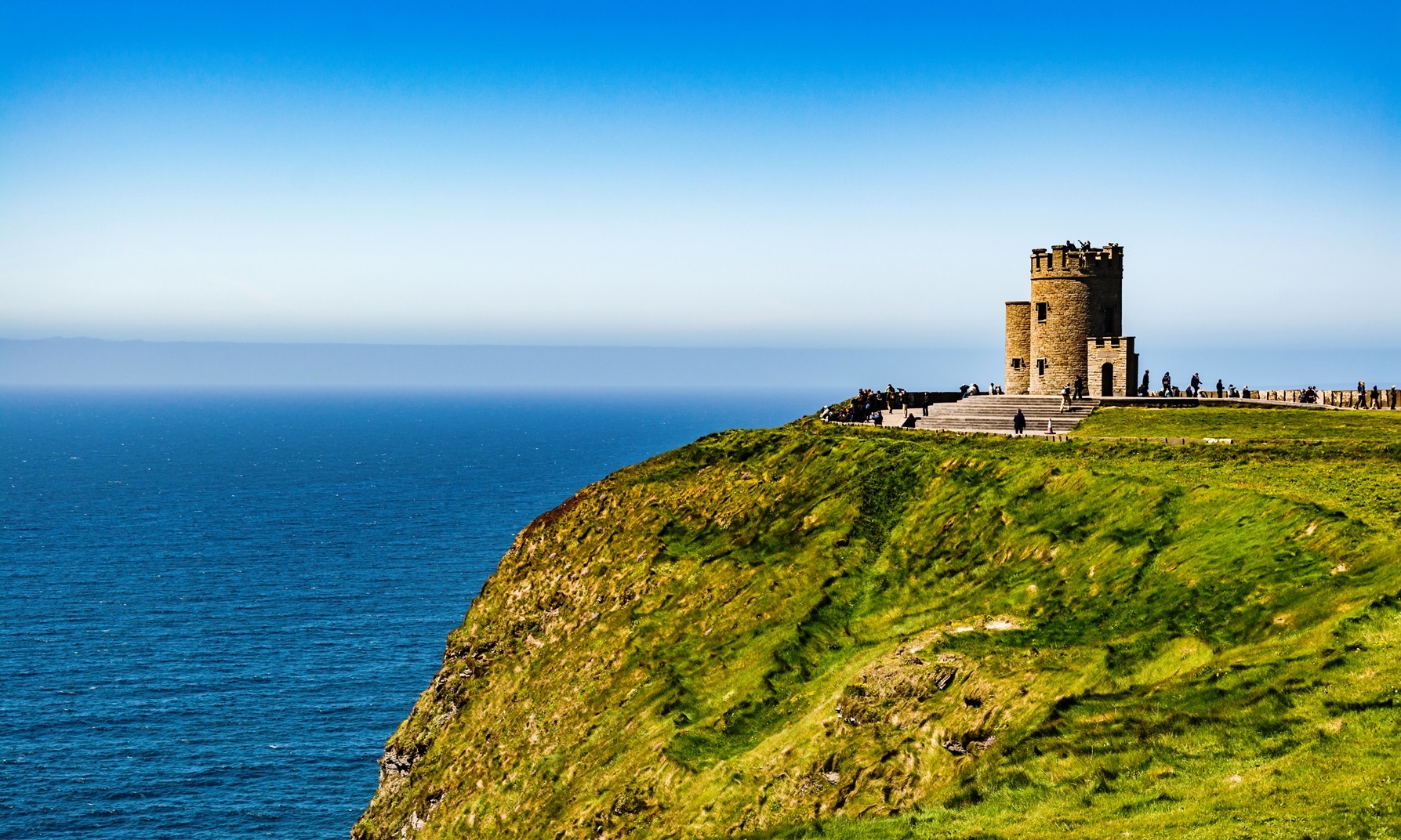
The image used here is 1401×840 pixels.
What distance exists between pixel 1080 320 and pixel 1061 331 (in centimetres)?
122

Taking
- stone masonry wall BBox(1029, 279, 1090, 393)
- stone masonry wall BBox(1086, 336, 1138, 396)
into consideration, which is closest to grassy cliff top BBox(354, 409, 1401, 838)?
stone masonry wall BBox(1086, 336, 1138, 396)

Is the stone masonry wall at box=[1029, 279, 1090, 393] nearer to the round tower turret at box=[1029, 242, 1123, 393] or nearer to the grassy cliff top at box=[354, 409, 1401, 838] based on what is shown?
the round tower turret at box=[1029, 242, 1123, 393]

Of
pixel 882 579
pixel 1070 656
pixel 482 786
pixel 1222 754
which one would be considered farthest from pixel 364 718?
pixel 1222 754

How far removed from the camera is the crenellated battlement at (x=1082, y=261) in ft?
222

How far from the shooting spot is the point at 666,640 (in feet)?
125

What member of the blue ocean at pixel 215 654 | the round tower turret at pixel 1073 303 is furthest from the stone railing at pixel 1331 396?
the blue ocean at pixel 215 654

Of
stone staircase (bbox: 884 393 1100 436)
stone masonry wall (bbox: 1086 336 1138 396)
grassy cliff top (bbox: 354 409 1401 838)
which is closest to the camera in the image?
grassy cliff top (bbox: 354 409 1401 838)

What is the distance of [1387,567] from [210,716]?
6490cm

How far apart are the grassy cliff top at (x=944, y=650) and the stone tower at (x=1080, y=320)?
14.0 meters

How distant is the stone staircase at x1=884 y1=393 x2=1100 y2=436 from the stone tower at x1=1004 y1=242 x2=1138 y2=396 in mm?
2926

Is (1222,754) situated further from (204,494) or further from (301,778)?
(204,494)

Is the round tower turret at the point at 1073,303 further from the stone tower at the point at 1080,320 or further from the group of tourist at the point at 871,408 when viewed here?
the group of tourist at the point at 871,408

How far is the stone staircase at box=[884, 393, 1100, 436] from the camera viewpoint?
57.1 m

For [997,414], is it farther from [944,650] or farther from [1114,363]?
[944,650]
